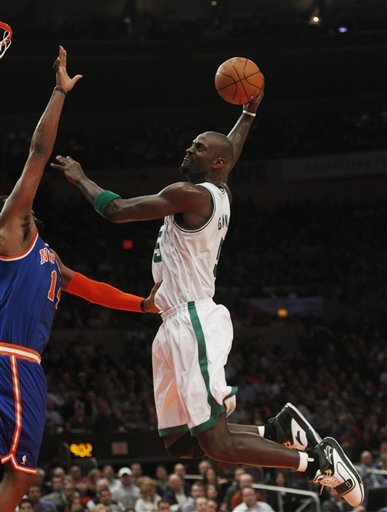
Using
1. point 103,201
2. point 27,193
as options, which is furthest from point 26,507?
point 27,193

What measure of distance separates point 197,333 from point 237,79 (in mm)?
2212

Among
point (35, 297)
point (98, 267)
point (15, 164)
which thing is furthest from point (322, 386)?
point (35, 297)

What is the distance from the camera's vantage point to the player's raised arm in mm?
5410

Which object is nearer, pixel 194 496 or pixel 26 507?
pixel 26 507

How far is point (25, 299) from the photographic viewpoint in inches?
220

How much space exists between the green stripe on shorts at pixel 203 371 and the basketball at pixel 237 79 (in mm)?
1977

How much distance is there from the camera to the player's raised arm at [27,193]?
5410mm

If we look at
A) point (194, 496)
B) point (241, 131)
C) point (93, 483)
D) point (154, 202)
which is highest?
point (241, 131)

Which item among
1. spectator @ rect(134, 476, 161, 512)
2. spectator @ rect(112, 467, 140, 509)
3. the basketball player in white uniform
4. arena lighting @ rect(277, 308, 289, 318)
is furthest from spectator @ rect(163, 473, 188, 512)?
arena lighting @ rect(277, 308, 289, 318)

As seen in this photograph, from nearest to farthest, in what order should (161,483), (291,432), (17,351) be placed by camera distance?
(17,351) < (291,432) < (161,483)

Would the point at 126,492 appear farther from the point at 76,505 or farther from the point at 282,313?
the point at 282,313

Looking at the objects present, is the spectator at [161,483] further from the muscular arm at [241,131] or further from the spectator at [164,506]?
the muscular arm at [241,131]

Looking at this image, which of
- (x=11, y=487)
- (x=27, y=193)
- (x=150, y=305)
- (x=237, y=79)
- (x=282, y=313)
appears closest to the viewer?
(x=11, y=487)

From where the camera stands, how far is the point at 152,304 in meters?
6.74
